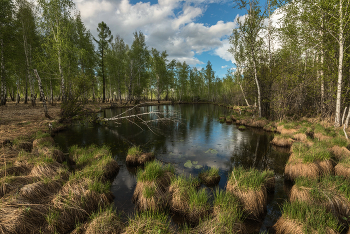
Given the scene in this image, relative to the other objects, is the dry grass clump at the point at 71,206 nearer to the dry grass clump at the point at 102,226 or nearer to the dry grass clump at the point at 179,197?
the dry grass clump at the point at 102,226

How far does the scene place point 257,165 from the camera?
1008 cm

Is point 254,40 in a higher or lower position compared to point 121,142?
higher

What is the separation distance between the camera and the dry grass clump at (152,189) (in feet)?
18.9

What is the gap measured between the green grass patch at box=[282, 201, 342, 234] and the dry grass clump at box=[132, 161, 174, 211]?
13.4 feet

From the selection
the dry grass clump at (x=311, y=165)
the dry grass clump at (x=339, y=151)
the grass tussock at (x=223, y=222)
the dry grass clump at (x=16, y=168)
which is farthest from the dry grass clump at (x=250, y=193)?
the dry grass clump at (x=16, y=168)

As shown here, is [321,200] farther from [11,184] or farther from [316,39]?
[316,39]

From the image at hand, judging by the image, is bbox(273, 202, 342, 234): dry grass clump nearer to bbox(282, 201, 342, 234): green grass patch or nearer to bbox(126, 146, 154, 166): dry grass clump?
bbox(282, 201, 342, 234): green grass patch

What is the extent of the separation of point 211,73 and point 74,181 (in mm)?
80618

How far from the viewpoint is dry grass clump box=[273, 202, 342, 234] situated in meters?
3.81

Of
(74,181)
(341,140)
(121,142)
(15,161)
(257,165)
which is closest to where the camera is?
(74,181)

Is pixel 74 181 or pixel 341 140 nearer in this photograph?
pixel 74 181

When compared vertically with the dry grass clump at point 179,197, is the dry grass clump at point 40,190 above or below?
above

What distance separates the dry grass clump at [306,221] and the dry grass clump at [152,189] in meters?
3.86

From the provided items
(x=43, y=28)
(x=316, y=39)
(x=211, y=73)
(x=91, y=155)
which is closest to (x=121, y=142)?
(x=91, y=155)
